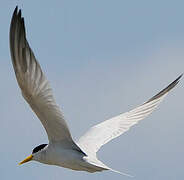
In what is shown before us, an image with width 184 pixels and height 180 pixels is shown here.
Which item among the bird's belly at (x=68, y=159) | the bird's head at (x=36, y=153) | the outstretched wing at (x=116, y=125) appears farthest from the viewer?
the outstretched wing at (x=116, y=125)

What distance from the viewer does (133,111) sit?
1462 cm

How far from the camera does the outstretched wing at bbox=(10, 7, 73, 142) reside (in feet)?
35.4

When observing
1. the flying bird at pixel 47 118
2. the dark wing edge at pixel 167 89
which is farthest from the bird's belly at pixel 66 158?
the dark wing edge at pixel 167 89

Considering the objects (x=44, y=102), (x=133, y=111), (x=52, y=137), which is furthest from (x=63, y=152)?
(x=133, y=111)

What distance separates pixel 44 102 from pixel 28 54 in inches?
31.8

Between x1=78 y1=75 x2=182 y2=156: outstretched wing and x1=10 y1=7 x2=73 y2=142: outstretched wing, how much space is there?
4.32 ft

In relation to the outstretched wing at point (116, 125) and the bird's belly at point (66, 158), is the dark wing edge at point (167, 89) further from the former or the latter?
the bird's belly at point (66, 158)

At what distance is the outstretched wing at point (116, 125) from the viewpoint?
13.1 meters

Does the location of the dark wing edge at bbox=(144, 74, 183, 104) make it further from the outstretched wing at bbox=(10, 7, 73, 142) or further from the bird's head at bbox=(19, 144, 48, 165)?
the outstretched wing at bbox=(10, 7, 73, 142)

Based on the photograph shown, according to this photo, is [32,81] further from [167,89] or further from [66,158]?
[167,89]

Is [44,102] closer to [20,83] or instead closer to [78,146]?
[20,83]

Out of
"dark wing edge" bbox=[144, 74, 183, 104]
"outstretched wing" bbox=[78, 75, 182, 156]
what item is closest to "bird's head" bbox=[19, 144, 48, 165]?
"outstretched wing" bbox=[78, 75, 182, 156]

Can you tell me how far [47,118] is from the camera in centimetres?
1145

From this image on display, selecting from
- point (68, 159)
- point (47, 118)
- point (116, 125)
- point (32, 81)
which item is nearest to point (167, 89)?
point (116, 125)
